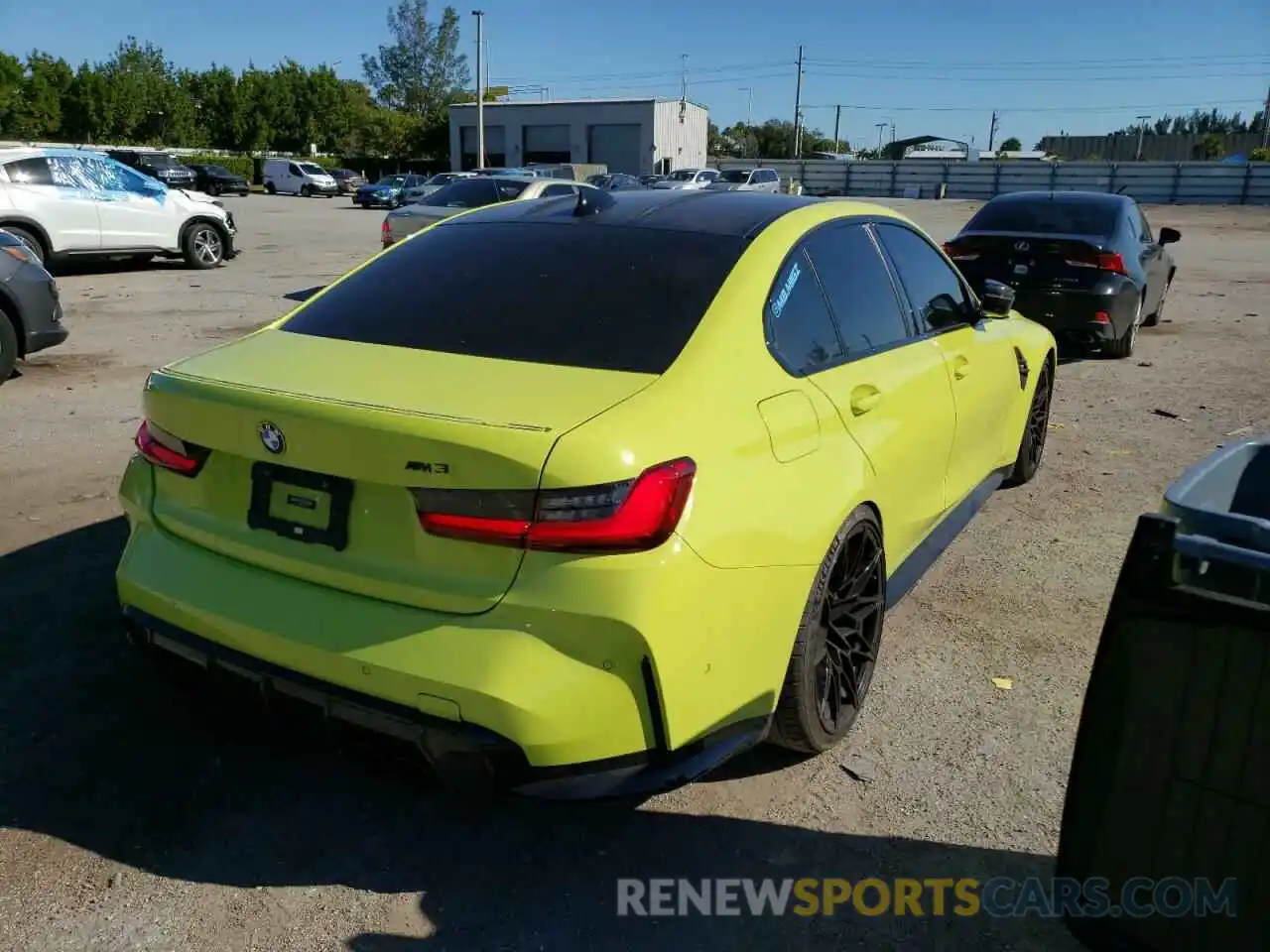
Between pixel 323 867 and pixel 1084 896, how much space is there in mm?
1803

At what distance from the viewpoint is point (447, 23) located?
3568 inches

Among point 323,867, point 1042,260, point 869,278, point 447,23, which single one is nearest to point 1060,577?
point 869,278

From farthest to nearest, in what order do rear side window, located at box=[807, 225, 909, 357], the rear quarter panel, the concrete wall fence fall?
the concrete wall fence → the rear quarter panel → rear side window, located at box=[807, 225, 909, 357]

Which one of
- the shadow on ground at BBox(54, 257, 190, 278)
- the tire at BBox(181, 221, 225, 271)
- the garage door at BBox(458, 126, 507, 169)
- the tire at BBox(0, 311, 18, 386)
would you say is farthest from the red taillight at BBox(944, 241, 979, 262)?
the garage door at BBox(458, 126, 507, 169)

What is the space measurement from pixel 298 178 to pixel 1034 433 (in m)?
49.8

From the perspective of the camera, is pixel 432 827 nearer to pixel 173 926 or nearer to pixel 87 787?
pixel 173 926

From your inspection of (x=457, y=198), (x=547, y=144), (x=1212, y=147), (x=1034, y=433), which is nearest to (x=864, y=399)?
(x=1034, y=433)

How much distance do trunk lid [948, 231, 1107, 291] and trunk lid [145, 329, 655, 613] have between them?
23.6 feet

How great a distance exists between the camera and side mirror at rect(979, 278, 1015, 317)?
4.83 m

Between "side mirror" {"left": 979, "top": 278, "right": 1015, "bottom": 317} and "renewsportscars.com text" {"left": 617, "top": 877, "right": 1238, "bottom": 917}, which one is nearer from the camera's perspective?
"renewsportscars.com text" {"left": 617, "top": 877, "right": 1238, "bottom": 917}

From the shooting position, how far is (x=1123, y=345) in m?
9.90

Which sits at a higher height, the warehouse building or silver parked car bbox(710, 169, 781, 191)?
the warehouse building

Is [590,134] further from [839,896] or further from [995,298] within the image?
[839,896]

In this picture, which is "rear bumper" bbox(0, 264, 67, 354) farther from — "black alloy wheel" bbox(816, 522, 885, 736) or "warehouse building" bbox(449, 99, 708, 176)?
"warehouse building" bbox(449, 99, 708, 176)
